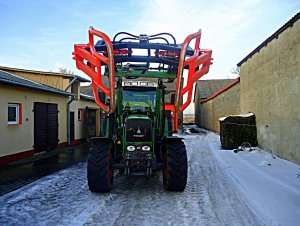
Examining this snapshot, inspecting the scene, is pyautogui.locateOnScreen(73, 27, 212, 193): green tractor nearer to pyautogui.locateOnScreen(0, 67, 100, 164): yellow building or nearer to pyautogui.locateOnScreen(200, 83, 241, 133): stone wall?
pyautogui.locateOnScreen(0, 67, 100, 164): yellow building

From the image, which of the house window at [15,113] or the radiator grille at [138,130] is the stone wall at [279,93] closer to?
the radiator grille at [138,130]

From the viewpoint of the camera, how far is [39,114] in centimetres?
1045

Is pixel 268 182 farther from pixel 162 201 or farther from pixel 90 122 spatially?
pixel 90 122

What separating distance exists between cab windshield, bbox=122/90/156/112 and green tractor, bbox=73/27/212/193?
0.14 metres

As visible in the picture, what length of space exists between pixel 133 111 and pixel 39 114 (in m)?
6.35

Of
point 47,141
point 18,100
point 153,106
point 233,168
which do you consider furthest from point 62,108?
point 233,168

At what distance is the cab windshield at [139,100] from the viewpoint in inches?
230

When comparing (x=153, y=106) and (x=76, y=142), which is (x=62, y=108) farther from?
(x=153, y=106)

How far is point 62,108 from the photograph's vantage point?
1249cm

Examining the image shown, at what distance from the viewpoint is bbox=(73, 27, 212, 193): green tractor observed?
464 cm

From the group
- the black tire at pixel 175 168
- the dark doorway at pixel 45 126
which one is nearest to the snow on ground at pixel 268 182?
the black tire at pixel 175 168

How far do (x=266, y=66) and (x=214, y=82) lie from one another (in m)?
24.4

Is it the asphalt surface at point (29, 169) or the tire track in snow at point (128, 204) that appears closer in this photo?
the tire track in snow at point (128, 204)

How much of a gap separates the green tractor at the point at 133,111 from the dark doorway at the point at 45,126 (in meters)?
5.86
